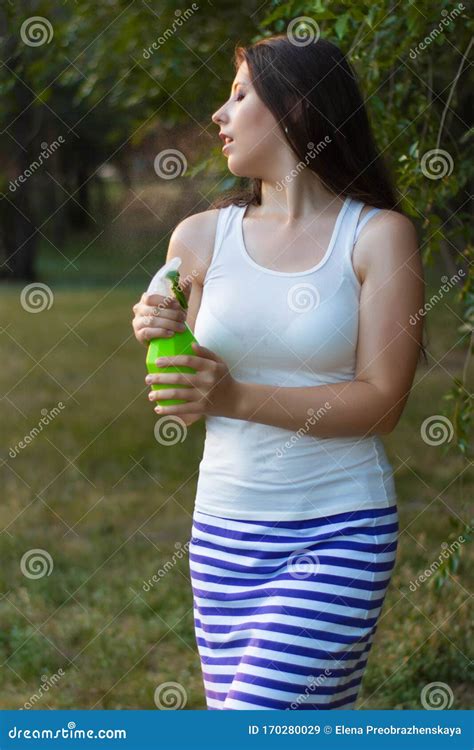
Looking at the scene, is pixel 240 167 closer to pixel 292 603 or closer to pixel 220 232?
pixel 220 232

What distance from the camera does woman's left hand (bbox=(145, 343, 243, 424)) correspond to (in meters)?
1.92

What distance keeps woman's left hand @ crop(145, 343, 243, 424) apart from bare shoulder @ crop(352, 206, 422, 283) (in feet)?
1.01

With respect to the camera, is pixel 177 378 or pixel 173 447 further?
pixel 173 447

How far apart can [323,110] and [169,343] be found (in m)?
0.54

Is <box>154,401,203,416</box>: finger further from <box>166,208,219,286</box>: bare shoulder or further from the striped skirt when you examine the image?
<box>166,208,219,286</box>: bare shoulder

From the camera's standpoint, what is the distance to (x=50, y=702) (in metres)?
3.57

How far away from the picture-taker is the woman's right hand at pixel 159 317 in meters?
1.92

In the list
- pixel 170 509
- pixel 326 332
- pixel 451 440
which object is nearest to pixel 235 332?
pixel 326 332

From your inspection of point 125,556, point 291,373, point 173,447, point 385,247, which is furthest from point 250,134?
point 173,447

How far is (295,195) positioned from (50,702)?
6.73 feet

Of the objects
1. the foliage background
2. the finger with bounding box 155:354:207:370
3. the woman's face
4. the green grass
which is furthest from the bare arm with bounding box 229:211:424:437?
the green grass

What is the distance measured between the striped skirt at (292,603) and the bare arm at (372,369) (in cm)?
17

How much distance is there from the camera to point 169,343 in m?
1.93

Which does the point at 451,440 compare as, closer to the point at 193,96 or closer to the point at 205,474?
the point at 205,474
